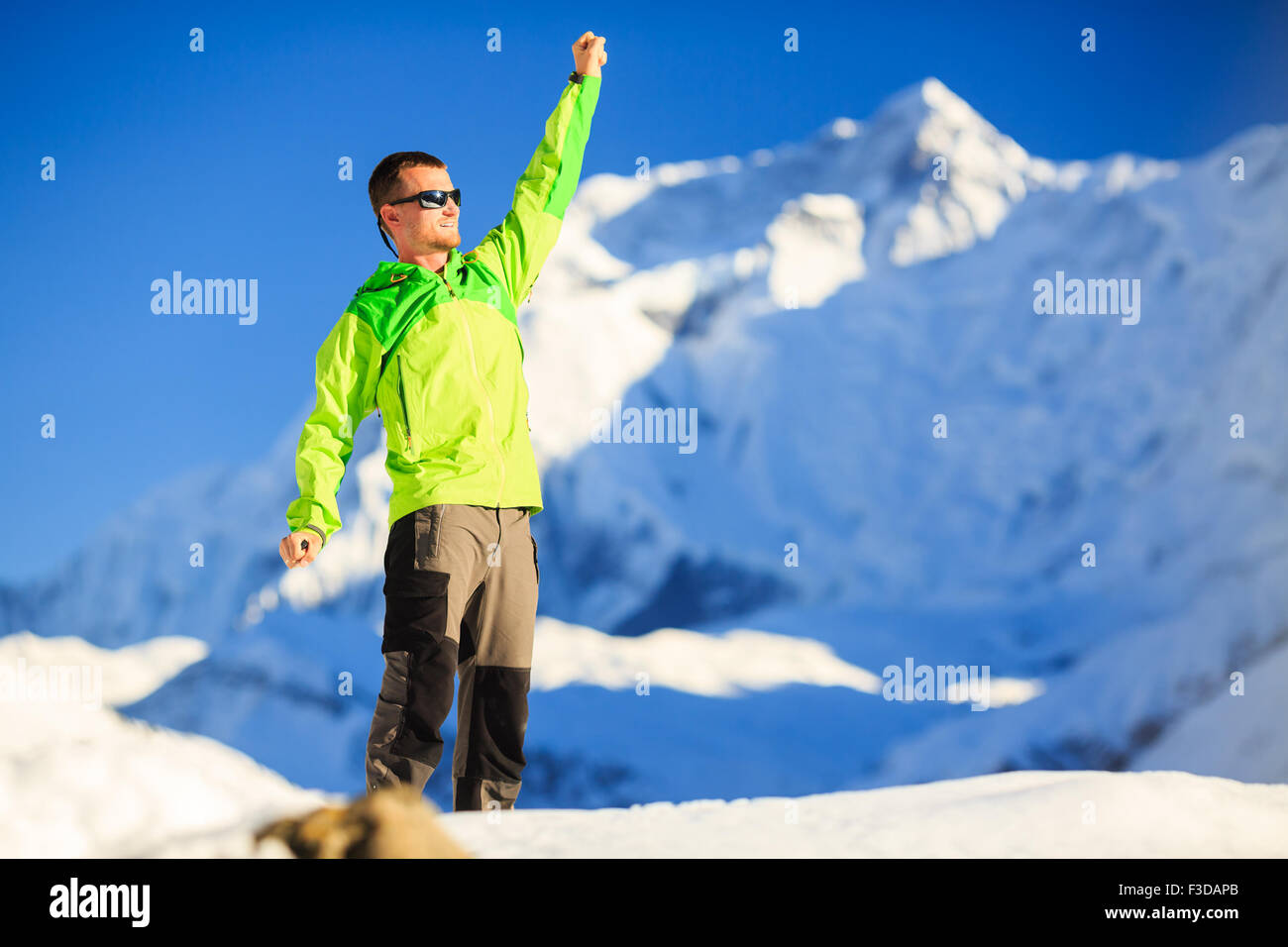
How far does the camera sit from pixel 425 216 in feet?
6.69

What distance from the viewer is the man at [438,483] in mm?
1824

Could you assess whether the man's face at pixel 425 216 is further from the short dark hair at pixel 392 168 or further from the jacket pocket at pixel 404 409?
the jacket pocket at pixel 404 409

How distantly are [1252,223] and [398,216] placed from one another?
18008mm

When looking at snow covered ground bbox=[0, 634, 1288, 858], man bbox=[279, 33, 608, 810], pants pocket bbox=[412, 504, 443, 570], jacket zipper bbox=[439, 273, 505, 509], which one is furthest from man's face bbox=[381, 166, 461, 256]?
snow covered ground bbox=[0, 634, 1288, 858]

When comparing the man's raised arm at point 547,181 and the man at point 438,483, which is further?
the man's raised arm at point 547,181

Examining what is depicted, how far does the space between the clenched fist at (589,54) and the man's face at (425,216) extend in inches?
14.1

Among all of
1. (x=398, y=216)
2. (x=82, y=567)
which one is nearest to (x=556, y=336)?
(x=82, y=567)

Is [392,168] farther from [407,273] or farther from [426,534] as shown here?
[426,534]

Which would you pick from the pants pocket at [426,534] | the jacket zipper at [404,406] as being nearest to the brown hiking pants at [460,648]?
the pants pocket at [426,534]

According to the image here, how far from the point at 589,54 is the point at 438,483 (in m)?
0.90

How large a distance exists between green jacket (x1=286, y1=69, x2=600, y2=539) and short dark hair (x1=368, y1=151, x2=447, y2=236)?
0.44 ft

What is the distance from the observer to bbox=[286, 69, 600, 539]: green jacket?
6.22ft

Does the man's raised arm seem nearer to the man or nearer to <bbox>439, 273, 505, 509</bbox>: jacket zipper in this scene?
the man

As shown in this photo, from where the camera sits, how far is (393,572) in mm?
1863
